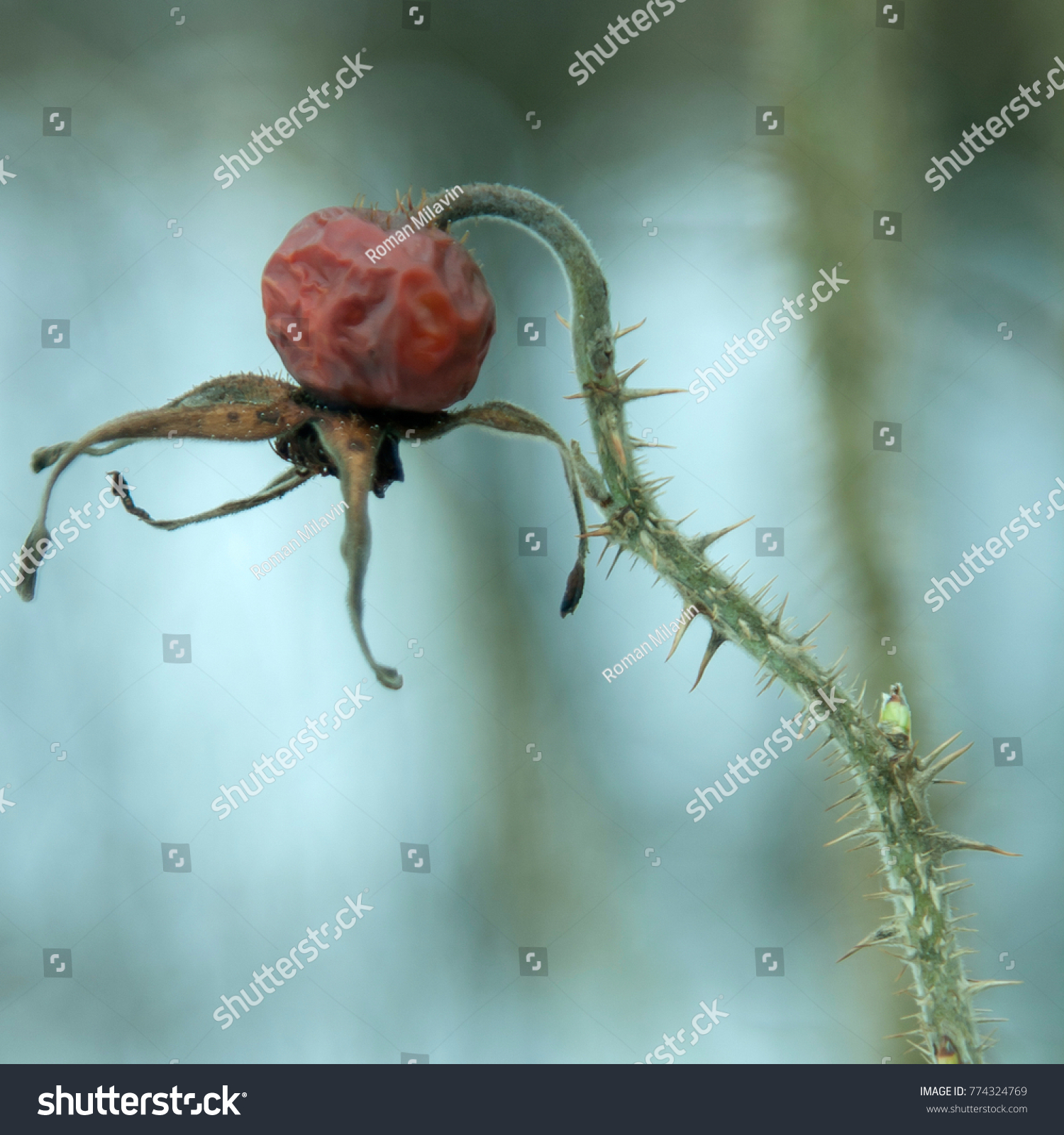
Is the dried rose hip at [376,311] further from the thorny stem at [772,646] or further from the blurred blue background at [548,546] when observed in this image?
the blurred blue background at [548,546]

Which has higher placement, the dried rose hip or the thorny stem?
the dried rose hip

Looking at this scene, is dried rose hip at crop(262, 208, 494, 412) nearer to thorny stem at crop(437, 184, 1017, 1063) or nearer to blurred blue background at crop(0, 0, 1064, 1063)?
thorny stem at crop(437, 184, 1017, 1063)

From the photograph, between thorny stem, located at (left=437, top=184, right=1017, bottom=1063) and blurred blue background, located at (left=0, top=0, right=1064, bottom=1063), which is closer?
thorny stem, located at (left=437, top=184, right=1017, bottom=1063)

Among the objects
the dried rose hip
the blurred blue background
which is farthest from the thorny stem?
the blurred blue background

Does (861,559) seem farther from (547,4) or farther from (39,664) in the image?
(39,664)

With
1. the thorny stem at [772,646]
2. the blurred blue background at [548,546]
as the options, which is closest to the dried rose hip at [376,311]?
the thorny stem at [772,646]

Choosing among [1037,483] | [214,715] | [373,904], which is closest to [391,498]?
[214,715]
